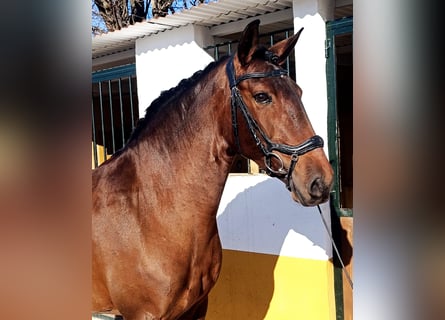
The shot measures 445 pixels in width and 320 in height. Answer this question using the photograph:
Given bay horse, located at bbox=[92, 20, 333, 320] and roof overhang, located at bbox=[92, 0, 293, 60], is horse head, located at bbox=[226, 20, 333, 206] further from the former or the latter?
roof overhang, located at bbox=[92, 0, 293, 60]

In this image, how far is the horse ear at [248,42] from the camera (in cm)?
219

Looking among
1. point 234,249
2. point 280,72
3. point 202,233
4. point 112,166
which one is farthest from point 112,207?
point 234,249

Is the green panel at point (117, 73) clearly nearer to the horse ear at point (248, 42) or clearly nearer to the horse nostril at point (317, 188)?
the horse ear at point (248, 42)

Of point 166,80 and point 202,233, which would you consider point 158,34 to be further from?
point 202,233

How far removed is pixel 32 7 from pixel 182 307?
202 centimetres

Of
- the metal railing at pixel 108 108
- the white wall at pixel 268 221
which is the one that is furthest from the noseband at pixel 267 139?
the metal railing at pixel 108 108

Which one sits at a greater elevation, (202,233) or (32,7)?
(32,7)

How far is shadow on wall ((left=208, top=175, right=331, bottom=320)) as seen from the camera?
3.39 metres

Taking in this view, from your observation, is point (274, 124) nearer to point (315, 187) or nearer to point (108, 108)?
point (315, 187)

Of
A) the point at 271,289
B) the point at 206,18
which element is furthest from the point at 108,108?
the point at 271,289

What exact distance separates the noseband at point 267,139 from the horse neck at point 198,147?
0.05 metres

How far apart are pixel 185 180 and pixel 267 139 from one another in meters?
0.48

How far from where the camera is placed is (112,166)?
2.55m

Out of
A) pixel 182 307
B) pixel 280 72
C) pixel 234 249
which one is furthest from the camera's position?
pixel 234 249
